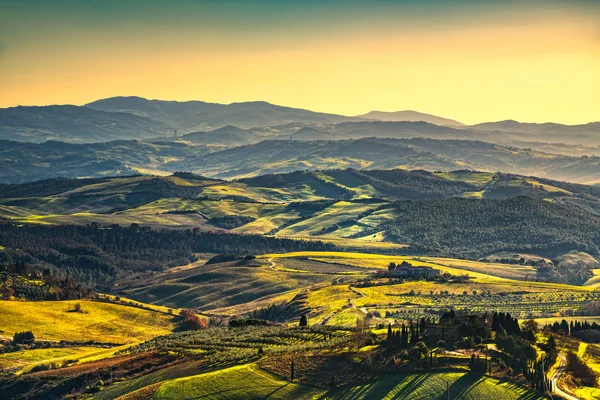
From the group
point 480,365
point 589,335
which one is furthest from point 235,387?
point 589,335

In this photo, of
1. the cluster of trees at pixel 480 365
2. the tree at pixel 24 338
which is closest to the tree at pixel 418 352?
the cluster of trees at pixel 480 365

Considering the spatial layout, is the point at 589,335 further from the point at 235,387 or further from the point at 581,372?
the point at 235,387

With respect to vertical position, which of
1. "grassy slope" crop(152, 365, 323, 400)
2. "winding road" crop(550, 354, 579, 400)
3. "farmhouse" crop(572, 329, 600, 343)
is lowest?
"grassy slope" crop(152, 365, 323, 400)

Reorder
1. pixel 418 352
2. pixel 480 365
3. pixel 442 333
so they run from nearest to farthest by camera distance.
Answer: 1. pixel 480 365
2. pixel 418 352
3. pixel 442 333

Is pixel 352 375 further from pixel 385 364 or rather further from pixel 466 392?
pixel 466 392

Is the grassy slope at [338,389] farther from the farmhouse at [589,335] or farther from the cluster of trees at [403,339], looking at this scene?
the farmhouse at [589,335]

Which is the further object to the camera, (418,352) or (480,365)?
(418,352)

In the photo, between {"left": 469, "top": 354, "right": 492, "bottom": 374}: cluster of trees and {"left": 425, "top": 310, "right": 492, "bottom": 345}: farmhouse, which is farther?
{"left": 425, "top": 310, "right": 492, "bottom": 345}: farmhouse

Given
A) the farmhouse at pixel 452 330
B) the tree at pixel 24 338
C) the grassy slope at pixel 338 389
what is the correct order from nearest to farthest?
1. the grassy slope at pixel 338 389
2. the farmhouse at pixel 452 330
3. the tree at pixel 24 338

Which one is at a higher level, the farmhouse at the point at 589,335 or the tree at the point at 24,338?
the farmhouse at the point at 589,335

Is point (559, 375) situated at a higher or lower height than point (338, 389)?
higher

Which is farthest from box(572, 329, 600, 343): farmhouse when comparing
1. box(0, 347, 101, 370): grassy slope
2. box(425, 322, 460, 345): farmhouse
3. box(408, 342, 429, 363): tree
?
box(0, 347, 101, 370): grassy slope

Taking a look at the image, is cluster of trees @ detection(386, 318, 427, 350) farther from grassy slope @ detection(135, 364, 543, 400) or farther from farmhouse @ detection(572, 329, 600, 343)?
farmhouse @ detection(572, 329, 600, 343)
